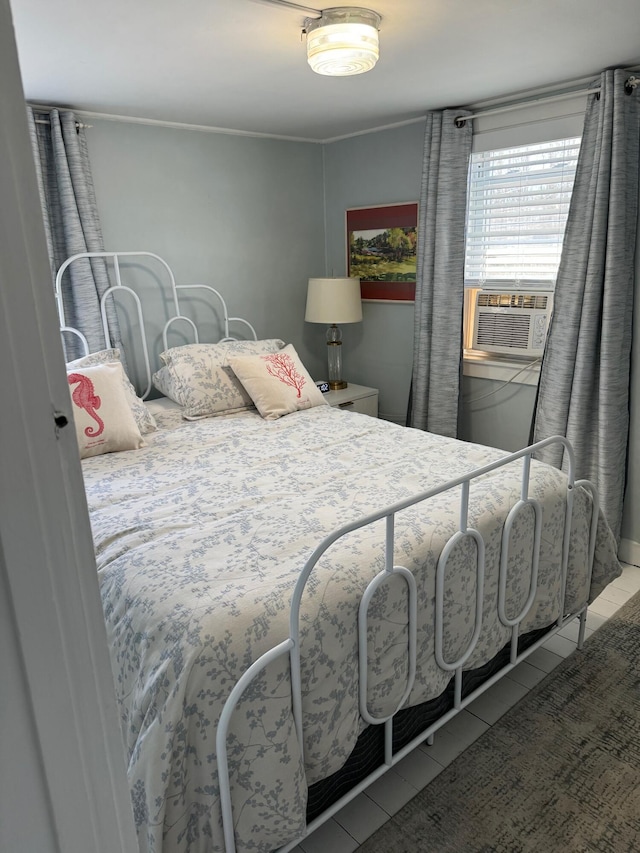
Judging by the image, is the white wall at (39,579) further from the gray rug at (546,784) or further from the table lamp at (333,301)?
the table lamp at (333,301)

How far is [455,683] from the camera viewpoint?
5.91ft

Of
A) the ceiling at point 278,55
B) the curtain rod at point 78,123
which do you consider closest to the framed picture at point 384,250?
the ceiling at point 278,55

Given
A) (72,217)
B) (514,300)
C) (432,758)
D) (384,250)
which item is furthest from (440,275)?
(432,758)

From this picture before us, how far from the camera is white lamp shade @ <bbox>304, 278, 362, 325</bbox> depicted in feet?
12.3

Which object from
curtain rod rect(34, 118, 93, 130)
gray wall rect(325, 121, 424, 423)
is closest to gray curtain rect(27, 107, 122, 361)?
curtain rod rect(34, 118, 93, 130)

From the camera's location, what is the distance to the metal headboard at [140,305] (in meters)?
3.01

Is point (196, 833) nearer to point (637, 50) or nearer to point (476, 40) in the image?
point (476, 40)

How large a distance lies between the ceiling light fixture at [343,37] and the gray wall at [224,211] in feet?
4.94

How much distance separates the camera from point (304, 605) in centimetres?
140

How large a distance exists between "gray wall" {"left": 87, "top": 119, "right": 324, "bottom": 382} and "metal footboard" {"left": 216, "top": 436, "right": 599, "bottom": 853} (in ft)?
7.74

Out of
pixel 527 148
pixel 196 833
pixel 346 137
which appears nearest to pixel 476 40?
pixel 527 148

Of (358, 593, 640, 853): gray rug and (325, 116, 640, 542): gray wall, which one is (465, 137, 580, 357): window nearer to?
(325, 116, 640, 542): gray wall

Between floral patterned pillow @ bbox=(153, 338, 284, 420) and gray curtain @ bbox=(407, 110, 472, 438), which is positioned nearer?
floral patterned pillow @ bbox=(153, 338, 284, 420)

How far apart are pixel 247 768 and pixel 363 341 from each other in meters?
3.20
